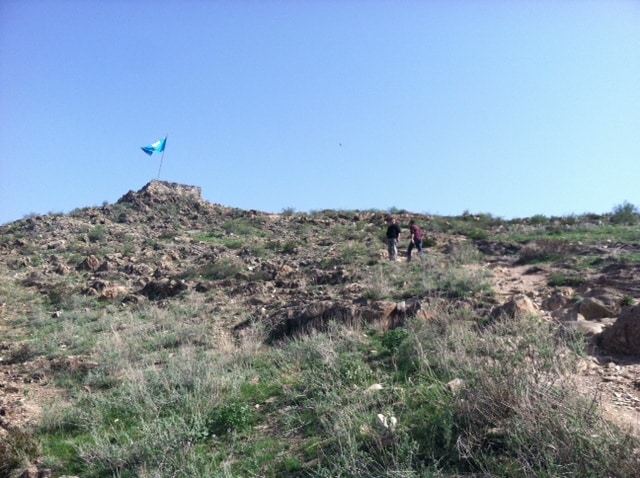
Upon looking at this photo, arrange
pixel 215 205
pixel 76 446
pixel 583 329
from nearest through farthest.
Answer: pixel 76 446 → pixel 583 329 → pixel 215 205

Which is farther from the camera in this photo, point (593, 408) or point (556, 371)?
point (556, 371)

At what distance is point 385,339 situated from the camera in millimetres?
6777

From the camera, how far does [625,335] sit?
18.4 feet

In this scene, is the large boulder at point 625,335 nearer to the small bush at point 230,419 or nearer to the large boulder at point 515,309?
the large boulder at point 515,309

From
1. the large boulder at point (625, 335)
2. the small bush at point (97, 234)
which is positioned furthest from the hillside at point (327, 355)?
the small bush at point (97, 234)

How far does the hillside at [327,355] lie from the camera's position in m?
3.90

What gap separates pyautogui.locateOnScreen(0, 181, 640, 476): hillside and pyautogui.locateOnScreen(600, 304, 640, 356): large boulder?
15 millimetres

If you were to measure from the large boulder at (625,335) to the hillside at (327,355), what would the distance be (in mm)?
15

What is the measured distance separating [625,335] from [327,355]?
333 centimetres

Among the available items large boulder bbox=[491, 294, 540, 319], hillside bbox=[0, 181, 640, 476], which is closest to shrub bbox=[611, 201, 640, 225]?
hillside bbox=[0, 181, 640, 476]

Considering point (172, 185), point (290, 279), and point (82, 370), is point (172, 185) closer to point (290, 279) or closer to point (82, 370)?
point (290, 279)

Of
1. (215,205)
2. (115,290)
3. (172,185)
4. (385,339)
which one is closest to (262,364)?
(385,339)

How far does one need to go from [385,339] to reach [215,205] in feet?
85.4

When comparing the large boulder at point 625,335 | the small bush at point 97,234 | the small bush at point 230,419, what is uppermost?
the small bush at point 97,234
